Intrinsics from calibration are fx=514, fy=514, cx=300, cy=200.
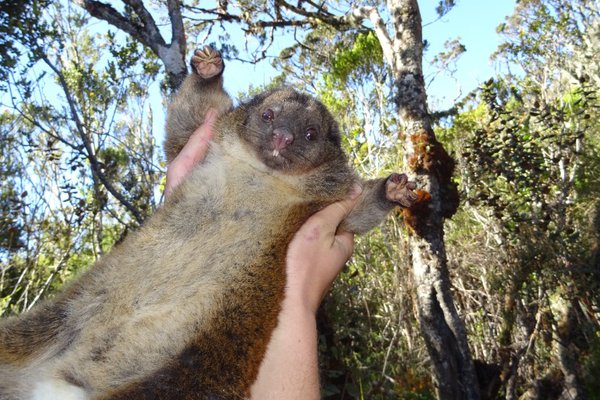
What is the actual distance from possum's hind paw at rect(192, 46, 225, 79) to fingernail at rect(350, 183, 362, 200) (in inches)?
56.8

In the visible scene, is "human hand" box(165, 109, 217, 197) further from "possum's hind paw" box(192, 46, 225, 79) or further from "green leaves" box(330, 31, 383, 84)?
"green leaves" box(330, 31, 383, 84)

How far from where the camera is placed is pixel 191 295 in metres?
2.87

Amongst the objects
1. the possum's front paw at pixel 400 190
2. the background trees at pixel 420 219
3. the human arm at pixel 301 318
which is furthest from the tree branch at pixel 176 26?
the human arm at pixel 301 318

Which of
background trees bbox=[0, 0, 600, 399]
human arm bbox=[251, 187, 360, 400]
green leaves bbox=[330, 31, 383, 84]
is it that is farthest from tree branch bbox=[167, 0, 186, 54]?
green leaves bbox=[330, 31, 383, 84]

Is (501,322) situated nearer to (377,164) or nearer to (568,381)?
(568,381)

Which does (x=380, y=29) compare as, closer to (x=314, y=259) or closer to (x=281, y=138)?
(x=281, y=138)

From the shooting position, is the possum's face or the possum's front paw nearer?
the possum's face

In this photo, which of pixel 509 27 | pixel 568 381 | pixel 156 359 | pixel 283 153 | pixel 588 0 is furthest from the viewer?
pixel 509 27

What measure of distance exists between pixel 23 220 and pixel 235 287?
393 inches

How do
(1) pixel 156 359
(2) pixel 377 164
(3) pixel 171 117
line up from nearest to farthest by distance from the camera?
(1) pixel 156 359, (3) pixel 171 117, (2) pixel 377 164

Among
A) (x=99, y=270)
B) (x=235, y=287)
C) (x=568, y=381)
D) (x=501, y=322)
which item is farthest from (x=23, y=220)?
(x=568, y=381)

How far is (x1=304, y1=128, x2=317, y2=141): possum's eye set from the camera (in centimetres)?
396

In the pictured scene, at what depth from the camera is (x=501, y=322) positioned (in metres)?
11.4

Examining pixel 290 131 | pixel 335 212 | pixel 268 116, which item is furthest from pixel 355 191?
pixel 268 116
